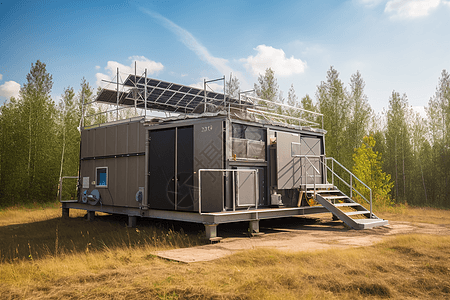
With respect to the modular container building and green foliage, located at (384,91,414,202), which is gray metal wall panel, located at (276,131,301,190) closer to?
the modular container building

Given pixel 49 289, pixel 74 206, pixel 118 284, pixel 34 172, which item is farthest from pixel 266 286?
pixel 34 172

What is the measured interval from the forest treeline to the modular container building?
1135 cm

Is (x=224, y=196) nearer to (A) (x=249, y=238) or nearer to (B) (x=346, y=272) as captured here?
(A) (x=249, y=238)

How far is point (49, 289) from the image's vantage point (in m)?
5.21

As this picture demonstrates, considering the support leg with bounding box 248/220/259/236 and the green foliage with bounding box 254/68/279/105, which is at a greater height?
the green foliage with bounding box 254/68/279/105

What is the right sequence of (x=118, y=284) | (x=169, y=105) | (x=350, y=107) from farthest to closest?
(x=350, y=107) → (x=169, y=105) → (x=118, y=284)

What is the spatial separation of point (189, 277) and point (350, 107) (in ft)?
84.5

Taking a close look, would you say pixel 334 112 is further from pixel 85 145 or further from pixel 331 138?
pixel 85 145

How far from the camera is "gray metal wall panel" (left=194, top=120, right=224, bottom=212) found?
981 cm

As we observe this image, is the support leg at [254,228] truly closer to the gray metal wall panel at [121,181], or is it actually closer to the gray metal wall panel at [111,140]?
the gray metal wall panel at [121,181]

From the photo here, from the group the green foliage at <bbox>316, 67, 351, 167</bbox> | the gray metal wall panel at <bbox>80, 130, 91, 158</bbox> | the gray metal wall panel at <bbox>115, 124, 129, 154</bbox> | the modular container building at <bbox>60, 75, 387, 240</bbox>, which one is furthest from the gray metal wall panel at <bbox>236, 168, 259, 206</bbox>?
the green foliage at <bbox>316, 67, 351, 167</bbox>

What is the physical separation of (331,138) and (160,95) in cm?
1620

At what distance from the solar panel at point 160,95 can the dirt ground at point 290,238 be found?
5.89m

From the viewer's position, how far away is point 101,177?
13828mm
